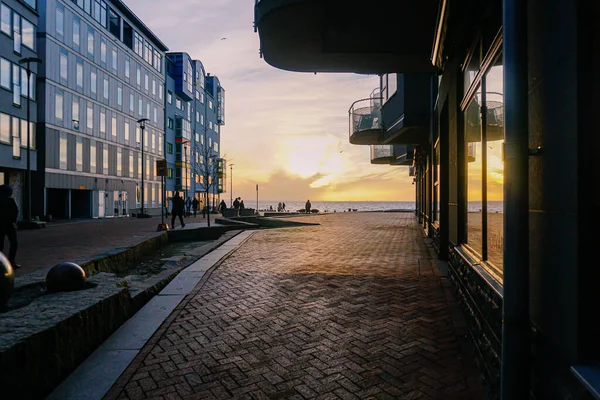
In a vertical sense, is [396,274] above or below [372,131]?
below

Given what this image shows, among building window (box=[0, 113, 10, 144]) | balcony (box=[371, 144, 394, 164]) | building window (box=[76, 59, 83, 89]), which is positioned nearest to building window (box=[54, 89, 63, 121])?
building window (box=[76, 59, 83, 89])

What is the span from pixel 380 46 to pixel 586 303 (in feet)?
24.4

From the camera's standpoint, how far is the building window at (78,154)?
35219mm

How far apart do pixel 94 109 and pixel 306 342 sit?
3927 cm

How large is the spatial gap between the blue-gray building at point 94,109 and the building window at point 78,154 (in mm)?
83

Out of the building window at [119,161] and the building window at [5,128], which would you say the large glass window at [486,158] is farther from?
the building window at [119,161]

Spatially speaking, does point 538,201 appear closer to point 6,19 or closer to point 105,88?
point 6,19

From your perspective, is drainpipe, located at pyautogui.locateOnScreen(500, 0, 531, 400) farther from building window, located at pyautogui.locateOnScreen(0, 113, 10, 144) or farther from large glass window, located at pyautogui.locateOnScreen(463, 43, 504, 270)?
building window, located at pyautogui.locateOnScreen(0, 113, 10, 144)

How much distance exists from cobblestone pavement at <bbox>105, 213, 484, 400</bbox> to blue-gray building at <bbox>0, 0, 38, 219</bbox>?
25555 mm

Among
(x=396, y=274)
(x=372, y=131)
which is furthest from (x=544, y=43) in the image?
(x=372, y=131)

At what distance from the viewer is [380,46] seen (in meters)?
8.48

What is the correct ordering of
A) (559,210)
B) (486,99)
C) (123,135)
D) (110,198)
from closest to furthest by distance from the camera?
(559,210) < (486,99) < (110,198) < (123,135)

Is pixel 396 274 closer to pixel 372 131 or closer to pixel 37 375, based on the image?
pixel 37 375

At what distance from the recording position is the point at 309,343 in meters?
4.53
